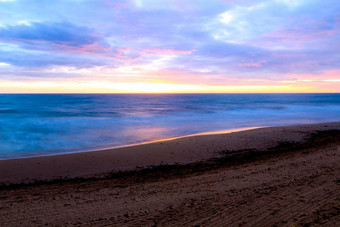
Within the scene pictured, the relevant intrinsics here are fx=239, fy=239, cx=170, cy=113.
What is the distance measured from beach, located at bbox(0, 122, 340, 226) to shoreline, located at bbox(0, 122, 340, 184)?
0.04 m

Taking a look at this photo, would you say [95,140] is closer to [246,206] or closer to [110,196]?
[110,196]

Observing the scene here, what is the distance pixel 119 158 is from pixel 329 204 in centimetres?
866

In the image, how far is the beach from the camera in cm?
501

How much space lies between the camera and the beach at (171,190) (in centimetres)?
501

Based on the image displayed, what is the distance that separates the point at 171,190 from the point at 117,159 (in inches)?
204

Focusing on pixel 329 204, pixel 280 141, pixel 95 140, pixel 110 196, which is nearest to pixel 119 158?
pixel 110 196

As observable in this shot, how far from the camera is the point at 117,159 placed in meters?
11.4

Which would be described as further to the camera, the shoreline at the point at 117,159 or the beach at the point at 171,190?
the shoreline at the point at 117,159

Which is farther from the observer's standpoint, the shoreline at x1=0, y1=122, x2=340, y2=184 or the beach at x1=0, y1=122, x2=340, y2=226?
the shoreline at x1=0, y1=122, x2=340, y2=184

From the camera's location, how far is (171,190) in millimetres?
6859

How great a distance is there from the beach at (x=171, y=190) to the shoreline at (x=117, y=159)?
0.14 feet

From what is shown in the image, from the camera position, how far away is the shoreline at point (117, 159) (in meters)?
9.33

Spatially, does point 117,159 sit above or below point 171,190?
below

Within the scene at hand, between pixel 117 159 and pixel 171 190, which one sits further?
pixel 117 159
